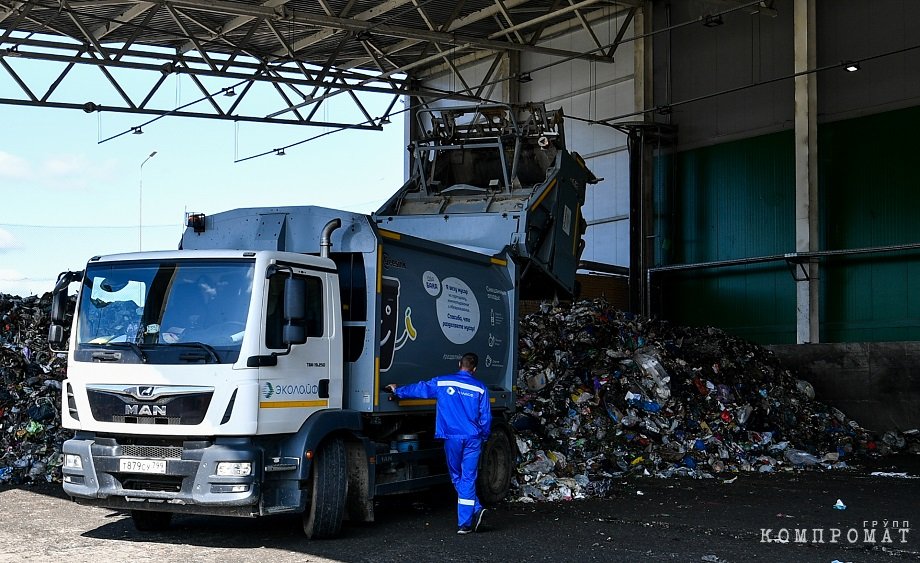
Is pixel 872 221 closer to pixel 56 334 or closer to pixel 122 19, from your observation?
pixel 122 19

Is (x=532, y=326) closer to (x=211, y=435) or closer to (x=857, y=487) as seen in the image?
(x=857, y=487)

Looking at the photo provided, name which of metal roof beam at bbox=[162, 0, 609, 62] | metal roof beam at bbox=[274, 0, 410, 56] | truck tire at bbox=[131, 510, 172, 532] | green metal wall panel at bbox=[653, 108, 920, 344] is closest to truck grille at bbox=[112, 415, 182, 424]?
truck tire at bbox=[131, 510, 172, 532]

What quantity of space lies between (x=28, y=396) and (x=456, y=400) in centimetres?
638

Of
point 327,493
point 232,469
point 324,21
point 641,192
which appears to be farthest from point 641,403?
point 324,21

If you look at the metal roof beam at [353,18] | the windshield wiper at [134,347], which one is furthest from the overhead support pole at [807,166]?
the windshield wiper at [134,347]

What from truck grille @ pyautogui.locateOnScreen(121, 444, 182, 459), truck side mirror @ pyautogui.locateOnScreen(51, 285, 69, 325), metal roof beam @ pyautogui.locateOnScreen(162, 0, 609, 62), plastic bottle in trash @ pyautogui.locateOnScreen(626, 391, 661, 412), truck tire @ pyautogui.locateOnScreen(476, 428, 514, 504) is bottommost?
truck tire @ pyautogui.locateOnScreen(476, 428, 514, 504)

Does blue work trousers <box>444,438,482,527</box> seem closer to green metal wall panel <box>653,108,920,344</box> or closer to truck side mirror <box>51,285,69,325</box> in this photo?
truck side mirror <box>51,285,69,325</box>

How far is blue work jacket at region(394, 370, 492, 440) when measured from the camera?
837 centimetres

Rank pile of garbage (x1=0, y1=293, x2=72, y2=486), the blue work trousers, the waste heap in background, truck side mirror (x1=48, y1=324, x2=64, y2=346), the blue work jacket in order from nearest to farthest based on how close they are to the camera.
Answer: truck side mirror (x1=48, y1=324, x2=64, y2=346) < the blue work trousers < the blue work jacket < pile of garbage (x1=0, y1=293, x2=72, y2=486) < the waste heap in background

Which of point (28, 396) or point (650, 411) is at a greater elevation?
point (28, 396)

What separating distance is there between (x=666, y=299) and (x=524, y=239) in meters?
10.9

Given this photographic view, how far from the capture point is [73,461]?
7723 millimetres

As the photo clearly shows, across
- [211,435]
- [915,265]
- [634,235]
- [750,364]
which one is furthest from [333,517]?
[634,235]

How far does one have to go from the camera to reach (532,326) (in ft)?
48.8
